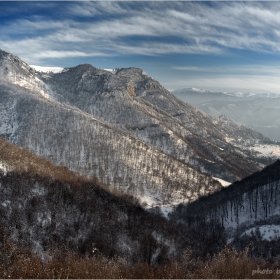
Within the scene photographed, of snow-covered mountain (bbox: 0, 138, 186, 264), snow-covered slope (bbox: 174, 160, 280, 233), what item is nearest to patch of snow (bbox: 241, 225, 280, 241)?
snow-covered slope (bbox: 174, 160, 280, 233)

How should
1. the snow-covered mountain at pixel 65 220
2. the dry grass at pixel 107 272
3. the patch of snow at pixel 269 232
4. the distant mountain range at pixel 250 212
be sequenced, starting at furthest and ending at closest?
the distant mountain range at pixel 250 212 → the patch of snow at pixel 269 232 → the snow-covered mountain at pixel 65 220 → the dry grass at pixel 107 272

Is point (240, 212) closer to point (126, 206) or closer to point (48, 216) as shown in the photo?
point (126, 206)

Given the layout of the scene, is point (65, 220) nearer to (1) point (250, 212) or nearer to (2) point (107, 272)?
(2) point (107, 272)

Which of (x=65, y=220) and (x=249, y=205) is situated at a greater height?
(x=249, y=205)

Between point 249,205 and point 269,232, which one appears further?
point 249,205

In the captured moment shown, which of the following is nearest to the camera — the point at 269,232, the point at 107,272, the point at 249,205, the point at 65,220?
the point at 107,272

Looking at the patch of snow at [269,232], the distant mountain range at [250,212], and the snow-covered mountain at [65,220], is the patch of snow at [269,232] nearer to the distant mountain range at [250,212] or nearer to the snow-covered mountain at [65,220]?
the distant mountain range at [250,212]

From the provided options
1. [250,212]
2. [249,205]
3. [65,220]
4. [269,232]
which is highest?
[249,205]

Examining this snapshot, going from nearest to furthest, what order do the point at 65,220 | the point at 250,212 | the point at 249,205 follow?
the point at 65,220 → the point at 250,212 → the point at 249,205

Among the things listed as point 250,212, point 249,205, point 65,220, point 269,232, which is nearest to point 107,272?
point 65,220

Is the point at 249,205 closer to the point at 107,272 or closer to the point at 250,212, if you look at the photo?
the point at 250,212

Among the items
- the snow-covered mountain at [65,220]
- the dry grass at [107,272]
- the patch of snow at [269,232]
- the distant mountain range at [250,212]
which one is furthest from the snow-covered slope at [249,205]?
the dry grass at [107,272]

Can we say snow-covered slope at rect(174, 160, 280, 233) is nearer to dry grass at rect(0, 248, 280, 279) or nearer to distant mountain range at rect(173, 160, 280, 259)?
distant mountain range at rect(173, 160, 280, 259)
